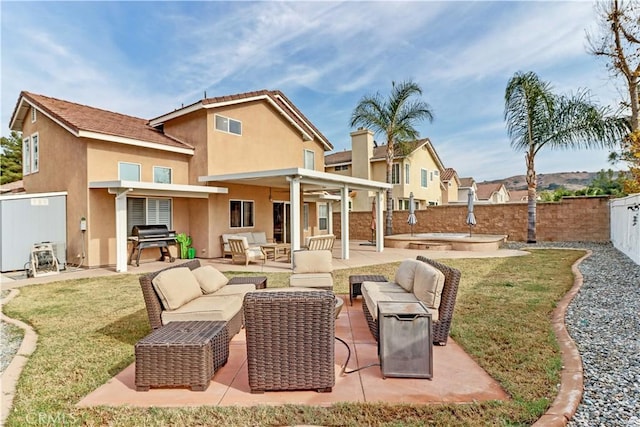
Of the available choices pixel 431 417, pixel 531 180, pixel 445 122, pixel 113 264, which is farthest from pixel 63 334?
pixel 445 122

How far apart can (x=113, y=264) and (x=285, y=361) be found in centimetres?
1179

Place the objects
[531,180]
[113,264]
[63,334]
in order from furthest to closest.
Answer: [531,180] → [113,264] → [63,334]

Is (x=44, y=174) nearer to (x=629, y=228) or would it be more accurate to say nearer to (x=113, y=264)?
(x=113, y=264)

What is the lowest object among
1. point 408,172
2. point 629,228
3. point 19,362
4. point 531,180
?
point 19,362

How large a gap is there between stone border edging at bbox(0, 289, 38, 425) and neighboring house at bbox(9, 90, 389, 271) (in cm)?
592

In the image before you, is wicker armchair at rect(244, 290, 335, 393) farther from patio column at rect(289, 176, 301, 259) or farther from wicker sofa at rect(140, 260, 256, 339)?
patio column at rect(289, 176, 301, 259)

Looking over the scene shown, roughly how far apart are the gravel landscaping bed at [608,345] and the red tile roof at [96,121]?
13897 millimetres

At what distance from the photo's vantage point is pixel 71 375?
3979 millimetres

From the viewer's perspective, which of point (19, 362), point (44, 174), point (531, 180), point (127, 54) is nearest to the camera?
point (19, 362)

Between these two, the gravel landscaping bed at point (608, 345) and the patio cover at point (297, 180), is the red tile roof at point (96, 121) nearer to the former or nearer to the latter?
the patio cover at point (297, 180)

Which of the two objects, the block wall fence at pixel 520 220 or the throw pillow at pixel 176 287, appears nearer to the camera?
the throw pillow at pixel 176 287

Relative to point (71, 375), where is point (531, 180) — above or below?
above

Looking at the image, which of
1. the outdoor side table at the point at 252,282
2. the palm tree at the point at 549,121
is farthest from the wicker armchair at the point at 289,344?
the palm tree at the point at 549,121

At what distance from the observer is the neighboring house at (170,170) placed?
484 inches
